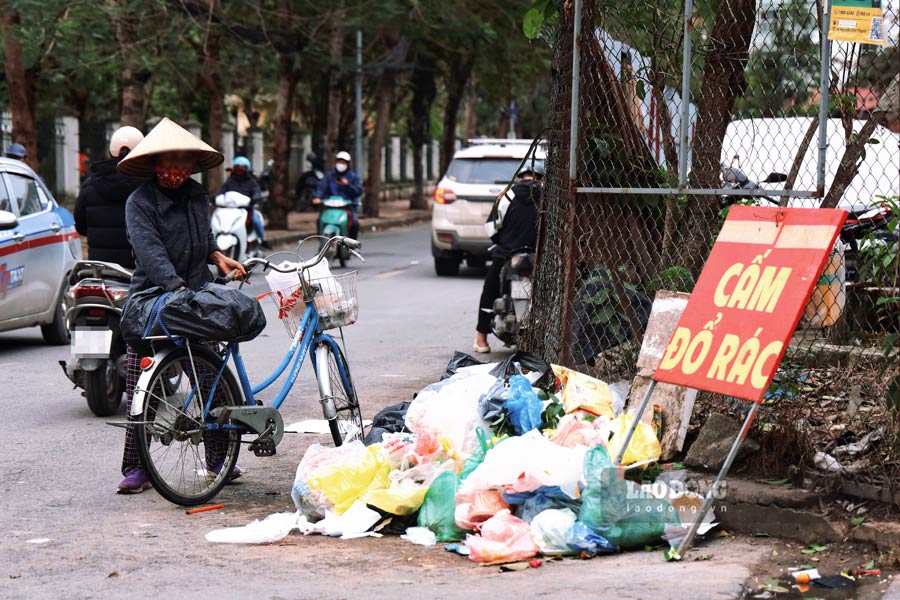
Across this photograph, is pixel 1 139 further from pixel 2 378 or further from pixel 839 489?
pixel 839 489

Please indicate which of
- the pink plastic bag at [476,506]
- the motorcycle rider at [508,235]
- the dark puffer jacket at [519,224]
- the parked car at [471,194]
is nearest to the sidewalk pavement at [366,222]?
the parked car at [471,194]

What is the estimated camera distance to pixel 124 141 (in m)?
7.71

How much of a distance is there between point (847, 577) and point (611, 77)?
3.23 metres

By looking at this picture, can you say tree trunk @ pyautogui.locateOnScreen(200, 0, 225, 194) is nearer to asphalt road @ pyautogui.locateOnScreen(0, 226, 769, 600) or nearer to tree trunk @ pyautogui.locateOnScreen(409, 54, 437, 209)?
tree trunk @ pyautogui.locateOnScreen(409, 54, 437, 209)

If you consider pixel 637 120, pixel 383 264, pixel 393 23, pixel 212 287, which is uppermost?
pixel 393 23

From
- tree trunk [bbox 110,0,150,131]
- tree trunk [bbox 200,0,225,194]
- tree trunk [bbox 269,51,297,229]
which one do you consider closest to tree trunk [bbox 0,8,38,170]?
tree trunk [bbox 110,0,150,131]

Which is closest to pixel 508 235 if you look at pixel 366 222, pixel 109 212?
pixel 109 212

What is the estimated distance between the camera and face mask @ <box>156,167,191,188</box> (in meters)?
6.16

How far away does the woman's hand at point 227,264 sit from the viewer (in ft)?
20.1

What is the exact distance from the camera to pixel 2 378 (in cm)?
961

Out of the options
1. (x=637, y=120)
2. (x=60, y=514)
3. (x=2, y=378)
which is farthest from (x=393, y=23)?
(x=60, y=514)

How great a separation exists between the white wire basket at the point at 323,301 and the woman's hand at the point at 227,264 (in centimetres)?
25

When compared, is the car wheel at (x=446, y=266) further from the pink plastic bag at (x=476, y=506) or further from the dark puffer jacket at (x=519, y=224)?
the pink plastic bag at (x=476, y=506)

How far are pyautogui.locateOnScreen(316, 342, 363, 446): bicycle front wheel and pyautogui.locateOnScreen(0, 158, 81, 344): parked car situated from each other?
4.44m
